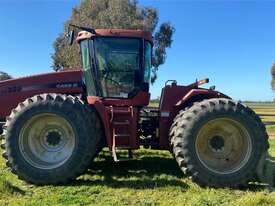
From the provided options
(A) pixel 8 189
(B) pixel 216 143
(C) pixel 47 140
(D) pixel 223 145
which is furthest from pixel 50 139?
(D) pixel 223 145

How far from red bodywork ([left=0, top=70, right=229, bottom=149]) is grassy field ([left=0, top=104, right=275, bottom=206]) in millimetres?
670

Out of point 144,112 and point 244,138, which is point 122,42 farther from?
point 244,138

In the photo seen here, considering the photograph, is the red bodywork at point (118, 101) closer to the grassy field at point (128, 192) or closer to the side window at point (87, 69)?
the side window at point (87, 69)

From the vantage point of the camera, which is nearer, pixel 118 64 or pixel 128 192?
pixel 128 192

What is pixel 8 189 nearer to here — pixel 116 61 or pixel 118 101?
pixel 118 101

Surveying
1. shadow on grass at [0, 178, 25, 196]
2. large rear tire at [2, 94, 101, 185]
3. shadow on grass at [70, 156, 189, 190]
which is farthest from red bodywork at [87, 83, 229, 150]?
shadow on grass at [0, 178, 25, 196]

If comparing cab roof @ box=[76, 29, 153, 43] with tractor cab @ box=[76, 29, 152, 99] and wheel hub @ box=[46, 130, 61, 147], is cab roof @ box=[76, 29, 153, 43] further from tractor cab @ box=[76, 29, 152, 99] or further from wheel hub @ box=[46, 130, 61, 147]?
wheel hub @ box=[46, 130, 61, 147]

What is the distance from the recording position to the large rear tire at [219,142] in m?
7.30

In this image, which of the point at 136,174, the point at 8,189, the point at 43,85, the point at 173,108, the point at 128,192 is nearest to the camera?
the point at 8,189

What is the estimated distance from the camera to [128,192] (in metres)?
6.84

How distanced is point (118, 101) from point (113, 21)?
24.5 metres

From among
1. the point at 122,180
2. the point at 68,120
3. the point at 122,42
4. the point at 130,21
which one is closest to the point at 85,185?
the point at 122,180

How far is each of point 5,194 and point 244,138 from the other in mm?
4302

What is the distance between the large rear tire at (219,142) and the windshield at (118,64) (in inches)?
52.9
